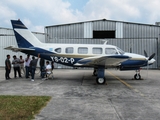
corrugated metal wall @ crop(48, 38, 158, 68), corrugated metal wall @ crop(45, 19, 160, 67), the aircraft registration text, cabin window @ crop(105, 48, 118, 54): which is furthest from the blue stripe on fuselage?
corrugated metal wall @ crop(45, 19, 160, 67)

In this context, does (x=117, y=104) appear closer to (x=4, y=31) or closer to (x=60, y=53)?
(x=60, y=53)

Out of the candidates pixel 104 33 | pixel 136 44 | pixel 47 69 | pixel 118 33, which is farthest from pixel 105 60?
pixel 104 33

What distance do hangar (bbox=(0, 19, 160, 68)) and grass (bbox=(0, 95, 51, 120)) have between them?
17243 millimetres

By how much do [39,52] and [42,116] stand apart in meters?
8.16

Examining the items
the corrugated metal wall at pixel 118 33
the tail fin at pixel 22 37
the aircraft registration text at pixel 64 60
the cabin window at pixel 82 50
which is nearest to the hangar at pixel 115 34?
the corrugated metal wall at pixel 118 33

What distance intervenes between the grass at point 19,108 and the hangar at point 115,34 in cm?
1724

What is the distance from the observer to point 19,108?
17.2 ft

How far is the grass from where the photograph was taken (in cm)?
456

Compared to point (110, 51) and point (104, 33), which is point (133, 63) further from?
point (104, 33)

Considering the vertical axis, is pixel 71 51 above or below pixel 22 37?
below

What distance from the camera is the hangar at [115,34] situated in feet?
74.9

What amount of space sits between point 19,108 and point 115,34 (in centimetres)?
2069

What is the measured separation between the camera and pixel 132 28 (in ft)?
78.3

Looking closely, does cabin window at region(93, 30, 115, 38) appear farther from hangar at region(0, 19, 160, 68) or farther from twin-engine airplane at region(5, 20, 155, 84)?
twin-engine airplane at region(5, 20, 155, 84)
